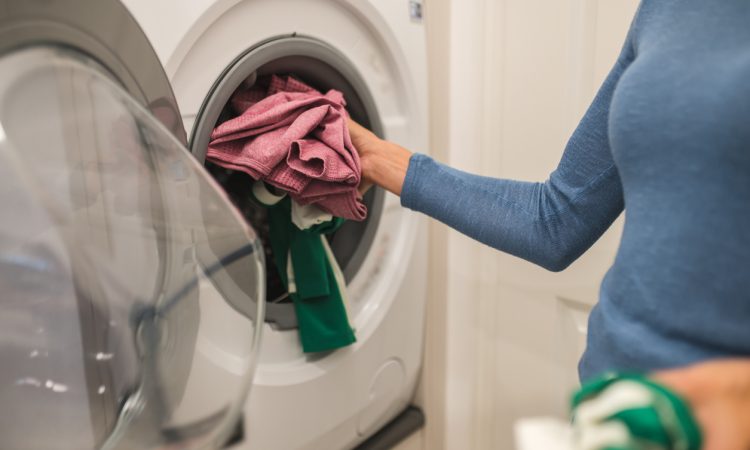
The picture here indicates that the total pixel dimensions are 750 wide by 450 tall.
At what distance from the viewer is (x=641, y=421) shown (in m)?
0.33

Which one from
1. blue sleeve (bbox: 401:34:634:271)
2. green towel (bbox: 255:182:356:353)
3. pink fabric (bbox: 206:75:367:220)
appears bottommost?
green towel (bbox: 255:182:356:353)

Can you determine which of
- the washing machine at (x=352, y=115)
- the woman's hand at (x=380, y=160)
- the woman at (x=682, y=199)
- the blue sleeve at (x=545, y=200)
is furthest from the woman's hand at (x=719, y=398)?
the washing machine at (x=352, y=115)

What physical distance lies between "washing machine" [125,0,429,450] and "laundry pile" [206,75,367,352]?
1.1 inches

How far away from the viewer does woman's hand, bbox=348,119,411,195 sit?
727mm

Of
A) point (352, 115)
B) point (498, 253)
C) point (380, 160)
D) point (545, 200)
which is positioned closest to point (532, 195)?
point (545, 200)

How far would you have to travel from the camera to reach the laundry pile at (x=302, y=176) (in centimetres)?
66

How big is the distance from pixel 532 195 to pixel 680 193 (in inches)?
9.1

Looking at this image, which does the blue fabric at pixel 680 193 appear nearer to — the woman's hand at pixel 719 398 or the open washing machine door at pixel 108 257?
the woman's hand at pixel 719 398

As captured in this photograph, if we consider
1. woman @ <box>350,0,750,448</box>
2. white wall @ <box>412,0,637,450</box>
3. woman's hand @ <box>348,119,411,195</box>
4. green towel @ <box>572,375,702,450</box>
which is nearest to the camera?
green towel @ <box>572,375,702,450</box>

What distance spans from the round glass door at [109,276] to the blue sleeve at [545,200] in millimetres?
275

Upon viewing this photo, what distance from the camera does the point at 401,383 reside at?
3.51 feet

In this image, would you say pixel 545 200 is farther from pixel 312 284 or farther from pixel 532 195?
pixel 312 284

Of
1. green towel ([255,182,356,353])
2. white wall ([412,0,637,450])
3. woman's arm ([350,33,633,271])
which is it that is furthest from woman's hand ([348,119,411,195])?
white wall ([412,0,637,450])

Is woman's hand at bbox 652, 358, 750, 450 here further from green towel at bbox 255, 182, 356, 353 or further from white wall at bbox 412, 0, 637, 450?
white wall at bbox 412, 0, 637, 450
